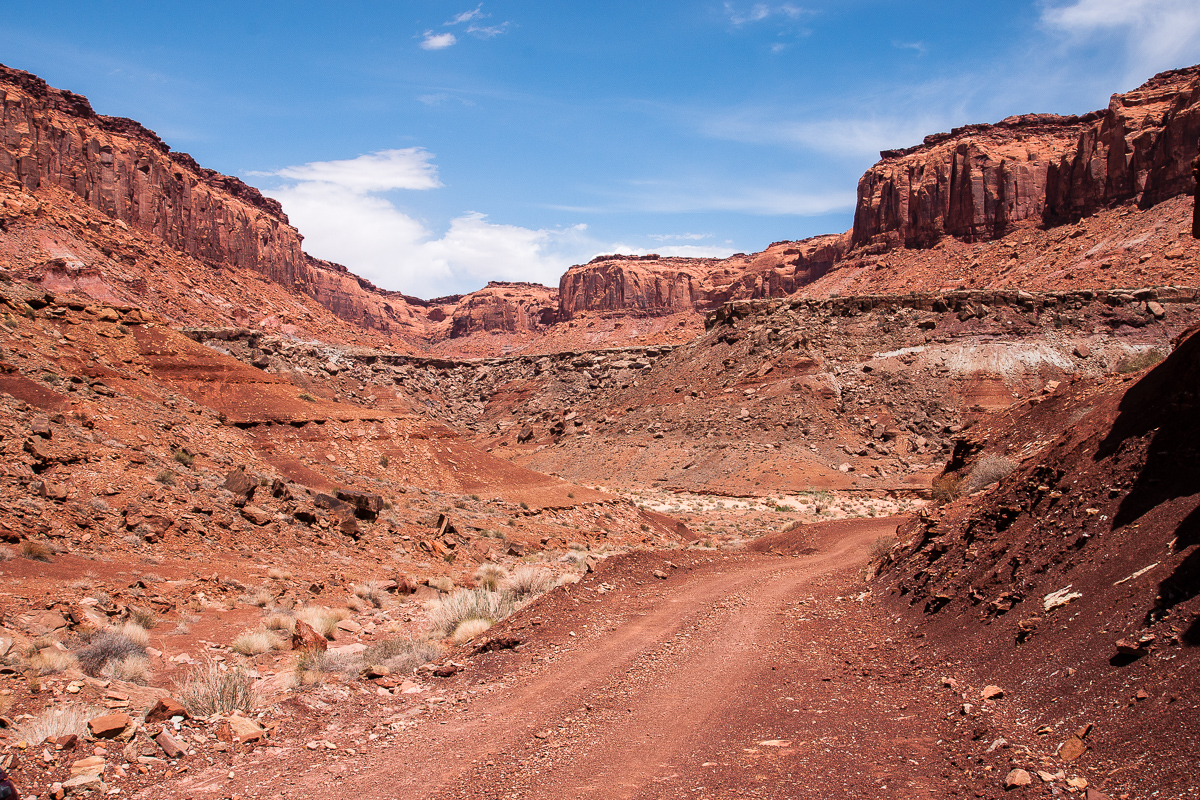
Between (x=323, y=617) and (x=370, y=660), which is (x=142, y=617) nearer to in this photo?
(x=323, y=617)

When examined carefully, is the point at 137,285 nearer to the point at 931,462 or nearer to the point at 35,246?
the point at 35,246

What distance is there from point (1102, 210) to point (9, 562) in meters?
86.7

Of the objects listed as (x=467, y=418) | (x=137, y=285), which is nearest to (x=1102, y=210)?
(x=467, y=418)

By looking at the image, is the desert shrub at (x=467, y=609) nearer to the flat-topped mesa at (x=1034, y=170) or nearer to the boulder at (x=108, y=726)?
the boulder at (x=108, y=726)

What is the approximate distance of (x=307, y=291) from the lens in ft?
417

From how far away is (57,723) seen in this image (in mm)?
5816

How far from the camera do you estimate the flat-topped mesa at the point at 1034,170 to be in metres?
67.9

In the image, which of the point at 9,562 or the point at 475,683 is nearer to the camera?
the point at 475,683

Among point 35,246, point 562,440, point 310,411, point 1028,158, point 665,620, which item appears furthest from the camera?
point 1028,158

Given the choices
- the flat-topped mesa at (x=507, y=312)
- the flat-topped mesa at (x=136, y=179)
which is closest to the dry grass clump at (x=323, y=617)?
the flat-topped mesa at (x=136, y=179)

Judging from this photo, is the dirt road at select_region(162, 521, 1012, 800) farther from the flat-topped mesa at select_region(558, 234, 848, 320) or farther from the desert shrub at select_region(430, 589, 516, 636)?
the flat-topped mesa at select_region(558, 234, 848, 320)

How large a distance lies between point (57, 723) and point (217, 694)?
1302 millimetres

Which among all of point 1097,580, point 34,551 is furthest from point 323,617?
point 1097,580

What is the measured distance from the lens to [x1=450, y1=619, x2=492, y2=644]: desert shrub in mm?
9852
